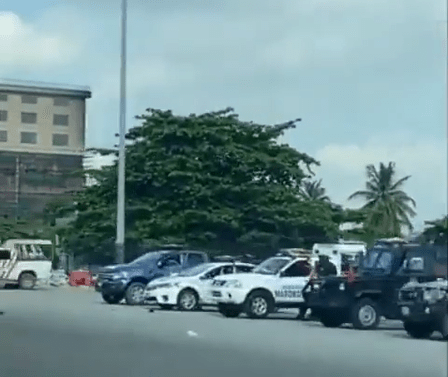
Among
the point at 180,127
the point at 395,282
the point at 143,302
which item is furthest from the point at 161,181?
the point at 395,282

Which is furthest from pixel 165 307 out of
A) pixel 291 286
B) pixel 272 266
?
pixel 291 286

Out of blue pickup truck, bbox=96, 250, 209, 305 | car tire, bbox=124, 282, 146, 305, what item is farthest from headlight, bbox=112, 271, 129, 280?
car tire, bbox=124, 282, 146, 305

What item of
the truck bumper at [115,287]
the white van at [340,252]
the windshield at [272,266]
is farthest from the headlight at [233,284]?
the truck bumper at [115,287]

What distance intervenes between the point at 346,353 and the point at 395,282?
221 inches

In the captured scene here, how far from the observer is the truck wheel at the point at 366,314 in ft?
77.6

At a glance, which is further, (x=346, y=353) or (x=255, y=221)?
(x=255, y=221)

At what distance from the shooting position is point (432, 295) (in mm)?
20516

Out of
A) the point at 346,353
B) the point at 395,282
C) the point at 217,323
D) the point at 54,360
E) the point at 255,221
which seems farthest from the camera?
the point at 255,221

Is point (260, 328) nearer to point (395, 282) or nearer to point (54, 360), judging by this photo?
point (395, 282)

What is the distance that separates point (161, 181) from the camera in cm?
4738

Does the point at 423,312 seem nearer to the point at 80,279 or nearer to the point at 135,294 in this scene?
the point at 135,294

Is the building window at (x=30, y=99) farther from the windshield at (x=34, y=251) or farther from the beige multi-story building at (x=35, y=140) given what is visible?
the windshield at (x=34, y=251)

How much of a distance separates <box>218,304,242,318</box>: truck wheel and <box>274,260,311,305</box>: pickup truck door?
3.53 ft

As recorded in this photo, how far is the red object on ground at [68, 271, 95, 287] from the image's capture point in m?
44.2
